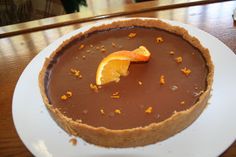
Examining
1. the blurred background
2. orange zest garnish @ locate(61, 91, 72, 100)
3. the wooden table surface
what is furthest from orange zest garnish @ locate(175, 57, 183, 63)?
the blurred background

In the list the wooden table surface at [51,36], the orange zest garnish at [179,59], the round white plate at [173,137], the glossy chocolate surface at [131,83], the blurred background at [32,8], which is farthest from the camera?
the blurred background at [32,8]

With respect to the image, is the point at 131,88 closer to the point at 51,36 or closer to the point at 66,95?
the point at 66,95

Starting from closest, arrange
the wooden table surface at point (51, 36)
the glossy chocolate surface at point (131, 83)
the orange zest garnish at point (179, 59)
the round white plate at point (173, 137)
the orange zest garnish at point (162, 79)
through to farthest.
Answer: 1. the round white plate at point (173, 137)
2. the glossy chocolate surface at point (131, 83)
3. the orange zest garnish at point (162, 79)
4. the orange zest garnish at point (179, 59)
5. the wooden table surface at point (51, 36)

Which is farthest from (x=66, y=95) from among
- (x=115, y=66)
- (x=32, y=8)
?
(x=32, y=8)

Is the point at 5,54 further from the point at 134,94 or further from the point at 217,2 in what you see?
the point at 217,2

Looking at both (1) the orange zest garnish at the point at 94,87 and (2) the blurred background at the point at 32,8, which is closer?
(1) the orange zest garnish at the point at 94,87

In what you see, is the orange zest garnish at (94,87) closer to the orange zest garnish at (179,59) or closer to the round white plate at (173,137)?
the round white plate at (173,137)

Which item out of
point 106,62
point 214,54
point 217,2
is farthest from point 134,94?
point 217,2

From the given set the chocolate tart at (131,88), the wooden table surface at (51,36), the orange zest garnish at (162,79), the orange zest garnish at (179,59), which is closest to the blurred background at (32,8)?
the wooden table surface at (51,36)
